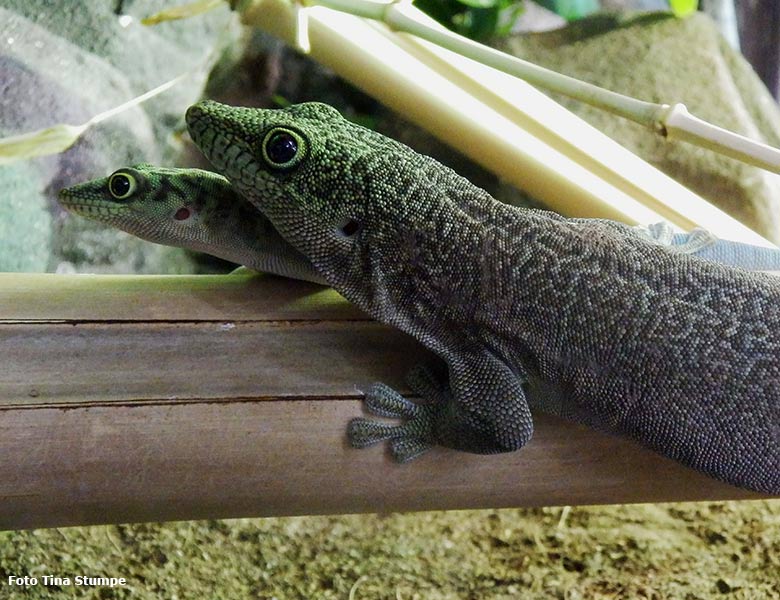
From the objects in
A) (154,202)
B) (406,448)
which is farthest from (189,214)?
(406,448)

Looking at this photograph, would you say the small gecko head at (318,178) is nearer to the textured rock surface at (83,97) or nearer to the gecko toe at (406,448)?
the gecko toe at (406,448)

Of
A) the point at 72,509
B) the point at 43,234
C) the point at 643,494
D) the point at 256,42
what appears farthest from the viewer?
the point at 256,42

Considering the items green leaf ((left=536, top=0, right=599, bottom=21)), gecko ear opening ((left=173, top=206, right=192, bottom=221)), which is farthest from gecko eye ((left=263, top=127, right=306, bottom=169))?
green leaf ((left=536, top=0, right=599, bottom=21))

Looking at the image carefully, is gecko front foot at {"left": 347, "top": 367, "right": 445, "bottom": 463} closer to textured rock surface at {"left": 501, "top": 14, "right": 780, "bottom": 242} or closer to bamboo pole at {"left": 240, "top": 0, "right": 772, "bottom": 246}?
bamboo pole at {"left": 240, "top": 0, "right": 772, "bottom": 246}

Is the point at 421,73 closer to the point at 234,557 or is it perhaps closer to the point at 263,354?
the point at 263,354

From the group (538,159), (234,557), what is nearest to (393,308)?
(538,159)

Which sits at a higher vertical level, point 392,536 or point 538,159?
point 538,159

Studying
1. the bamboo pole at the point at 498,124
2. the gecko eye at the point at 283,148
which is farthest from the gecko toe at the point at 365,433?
the bamboo pole at the point at 498,124
